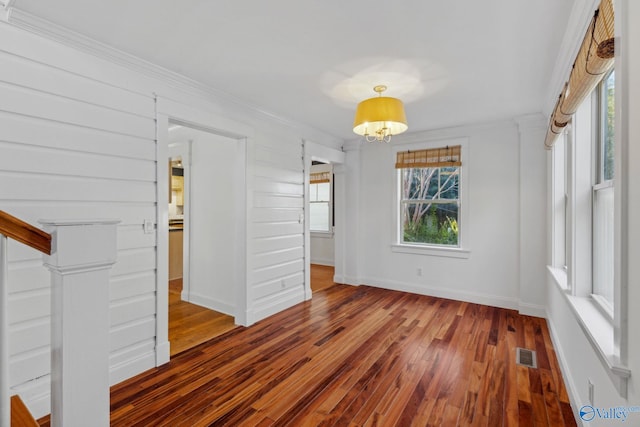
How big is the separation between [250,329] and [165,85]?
8.46ft

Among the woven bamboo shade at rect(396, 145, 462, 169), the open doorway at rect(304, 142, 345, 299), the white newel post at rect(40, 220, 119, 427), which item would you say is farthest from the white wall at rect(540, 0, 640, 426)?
the open doorway at rect(304, 142, 345, 299)

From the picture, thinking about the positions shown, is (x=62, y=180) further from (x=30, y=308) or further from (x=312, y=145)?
(x=312, y=145)

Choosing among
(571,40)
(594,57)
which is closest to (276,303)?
(594,57)

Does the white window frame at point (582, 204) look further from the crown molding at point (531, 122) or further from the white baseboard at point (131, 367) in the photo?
the white baseboard at point (131, 367)

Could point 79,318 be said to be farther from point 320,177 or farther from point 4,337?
point 320,177

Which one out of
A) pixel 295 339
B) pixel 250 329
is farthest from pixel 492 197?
pixel 250 329

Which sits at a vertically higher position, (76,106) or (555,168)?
(76,106)

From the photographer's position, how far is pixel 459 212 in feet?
14.6

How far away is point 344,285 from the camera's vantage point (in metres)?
5.25

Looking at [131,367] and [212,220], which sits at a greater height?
[212,220]

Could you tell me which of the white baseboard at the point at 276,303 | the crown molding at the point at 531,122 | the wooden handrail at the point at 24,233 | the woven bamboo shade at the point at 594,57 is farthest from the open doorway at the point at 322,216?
the wooden handrail at the point at 24,233

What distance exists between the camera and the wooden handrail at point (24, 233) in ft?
2.69

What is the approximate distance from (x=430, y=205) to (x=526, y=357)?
2.44 meters

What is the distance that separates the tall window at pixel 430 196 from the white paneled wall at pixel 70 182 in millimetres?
3645
